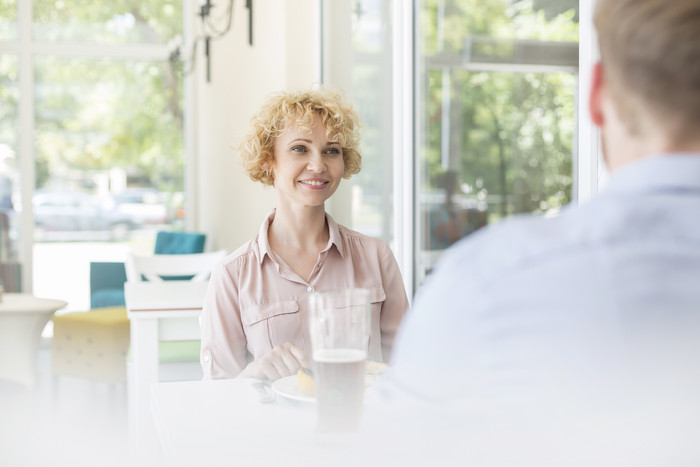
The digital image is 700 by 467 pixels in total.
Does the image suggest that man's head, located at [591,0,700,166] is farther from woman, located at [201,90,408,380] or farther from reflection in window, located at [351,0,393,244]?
reflection in window, located at [351,0,393,244]

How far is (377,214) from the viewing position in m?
3.27

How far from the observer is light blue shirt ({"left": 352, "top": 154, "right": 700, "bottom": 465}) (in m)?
0.59

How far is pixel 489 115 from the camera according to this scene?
8.49 ft

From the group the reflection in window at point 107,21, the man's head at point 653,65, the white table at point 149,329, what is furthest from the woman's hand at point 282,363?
the reflection in window at point 107,21

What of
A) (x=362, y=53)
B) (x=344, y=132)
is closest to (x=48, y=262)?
(x=362, y=53)

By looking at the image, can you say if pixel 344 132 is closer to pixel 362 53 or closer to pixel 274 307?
pixel 274 307

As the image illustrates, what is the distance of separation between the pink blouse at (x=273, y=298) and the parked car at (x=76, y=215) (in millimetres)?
4501

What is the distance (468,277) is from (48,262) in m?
A: 5.93

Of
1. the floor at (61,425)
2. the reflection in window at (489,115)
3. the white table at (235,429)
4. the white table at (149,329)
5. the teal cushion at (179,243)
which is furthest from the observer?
the teal cushion at (179,243)

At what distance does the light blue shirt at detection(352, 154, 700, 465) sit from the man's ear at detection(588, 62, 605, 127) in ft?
0.29

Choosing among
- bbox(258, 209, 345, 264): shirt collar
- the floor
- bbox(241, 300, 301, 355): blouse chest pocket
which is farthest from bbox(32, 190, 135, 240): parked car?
bbox(241, 300, 301, 355): blouse chest pocket

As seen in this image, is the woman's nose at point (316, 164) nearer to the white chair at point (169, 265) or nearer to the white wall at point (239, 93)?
the white wall at point (239, 93)

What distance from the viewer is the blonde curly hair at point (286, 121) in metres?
2.02

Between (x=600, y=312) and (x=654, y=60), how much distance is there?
0.21 meters
